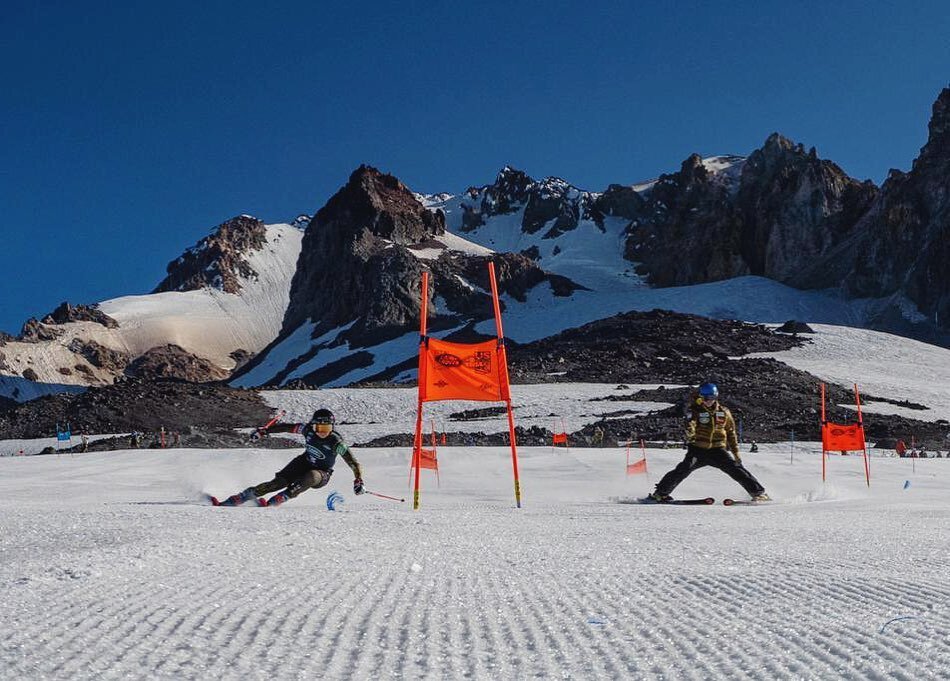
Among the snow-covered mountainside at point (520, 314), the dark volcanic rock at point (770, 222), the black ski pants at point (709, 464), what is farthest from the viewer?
the dark volcanic rock at point (770, 222)

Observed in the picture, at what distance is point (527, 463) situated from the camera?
22.2 m

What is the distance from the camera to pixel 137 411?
43.5 metres

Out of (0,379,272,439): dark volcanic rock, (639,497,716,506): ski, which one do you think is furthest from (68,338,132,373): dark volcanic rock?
(639,497,716,506): ski

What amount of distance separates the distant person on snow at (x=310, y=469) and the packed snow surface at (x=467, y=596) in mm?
2098

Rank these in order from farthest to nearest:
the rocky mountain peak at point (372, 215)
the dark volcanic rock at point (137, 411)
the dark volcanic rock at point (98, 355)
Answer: the dark volcanic rock at point (98, 355), the rocky mountain peak at point (372, 215), the dark volcanic rock at point (137, 411)

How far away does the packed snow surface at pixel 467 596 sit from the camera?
2941 millimetres

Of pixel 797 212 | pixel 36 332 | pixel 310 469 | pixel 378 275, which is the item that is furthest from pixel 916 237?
pixel 36 332

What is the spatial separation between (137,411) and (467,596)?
4296cm

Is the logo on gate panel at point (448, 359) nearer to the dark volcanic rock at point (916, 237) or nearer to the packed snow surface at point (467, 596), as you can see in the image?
the packed snow surface at point (467, 596)

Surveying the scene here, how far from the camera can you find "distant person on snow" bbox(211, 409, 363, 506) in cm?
1086

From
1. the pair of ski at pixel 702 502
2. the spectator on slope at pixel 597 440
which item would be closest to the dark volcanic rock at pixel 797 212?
the spectator on slope at pixel 597 440

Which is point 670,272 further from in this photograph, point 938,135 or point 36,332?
point 36,332

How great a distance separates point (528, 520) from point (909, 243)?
102942mm

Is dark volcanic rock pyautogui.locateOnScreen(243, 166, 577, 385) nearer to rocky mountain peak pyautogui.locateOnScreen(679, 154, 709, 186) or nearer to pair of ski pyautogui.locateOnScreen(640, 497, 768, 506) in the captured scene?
rocky mountain peak pyautogui.locateOnScreen(679, 154, 709, 186)
